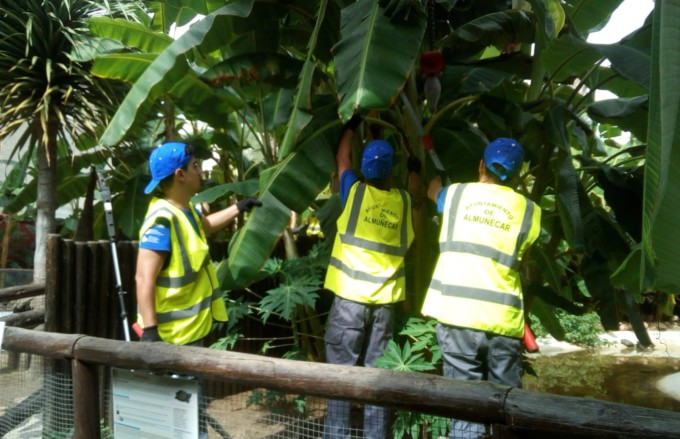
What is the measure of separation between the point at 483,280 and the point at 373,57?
133 centimetres

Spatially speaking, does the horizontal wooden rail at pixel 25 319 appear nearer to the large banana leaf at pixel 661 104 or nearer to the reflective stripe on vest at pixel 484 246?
the reflective stripe on vest at pixel 484 246

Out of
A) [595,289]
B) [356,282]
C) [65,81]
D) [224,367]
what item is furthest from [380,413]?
[65,81]

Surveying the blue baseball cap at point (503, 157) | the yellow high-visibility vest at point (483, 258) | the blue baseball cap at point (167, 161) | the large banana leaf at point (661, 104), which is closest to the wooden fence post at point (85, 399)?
the blue baseball cap at point (167, 161)

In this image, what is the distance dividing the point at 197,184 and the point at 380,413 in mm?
1587

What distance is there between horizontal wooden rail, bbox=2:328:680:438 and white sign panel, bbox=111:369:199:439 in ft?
0.20

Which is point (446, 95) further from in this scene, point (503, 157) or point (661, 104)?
point (661, 104)

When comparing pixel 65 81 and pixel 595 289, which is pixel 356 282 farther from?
pixel 65 81

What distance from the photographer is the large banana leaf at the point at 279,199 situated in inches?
160

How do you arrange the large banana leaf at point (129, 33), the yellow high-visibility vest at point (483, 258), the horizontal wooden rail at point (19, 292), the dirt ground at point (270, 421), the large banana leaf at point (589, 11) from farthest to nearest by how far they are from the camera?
the large banana leaf at point (129, 33)
the horizontal wooden rail at point (19, 292)
the large banana leaf at point (589, 11)
the dirt ground at point (270, 421)
the yellow high-visibility vest at point (483, 258)

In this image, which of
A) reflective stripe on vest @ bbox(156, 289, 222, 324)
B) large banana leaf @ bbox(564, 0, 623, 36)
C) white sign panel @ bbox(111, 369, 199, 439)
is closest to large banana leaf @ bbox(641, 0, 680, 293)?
white sign panel @ bbox(111, 369, 199, 439)

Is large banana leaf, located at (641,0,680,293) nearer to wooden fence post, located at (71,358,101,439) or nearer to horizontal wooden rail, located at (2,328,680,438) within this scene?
horizontal wooden rail, located at (2,328,680,438)

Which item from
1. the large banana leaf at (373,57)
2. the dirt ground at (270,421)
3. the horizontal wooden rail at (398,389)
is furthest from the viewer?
the dirt ground at (270,421)

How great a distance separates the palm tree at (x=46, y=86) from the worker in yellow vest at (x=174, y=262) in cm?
296

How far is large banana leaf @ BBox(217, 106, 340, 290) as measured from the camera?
4.05 m
